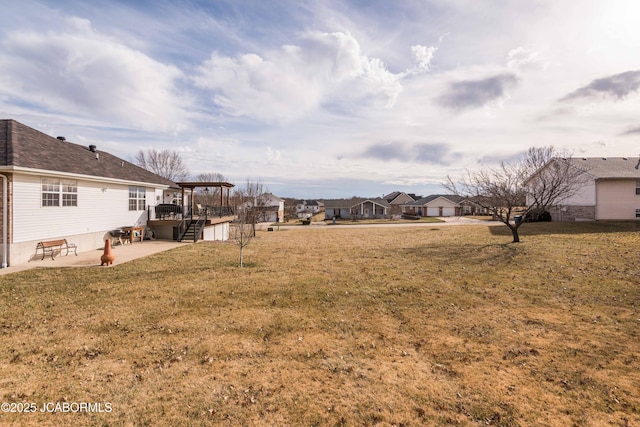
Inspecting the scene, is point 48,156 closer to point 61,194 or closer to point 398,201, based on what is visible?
point 61,194

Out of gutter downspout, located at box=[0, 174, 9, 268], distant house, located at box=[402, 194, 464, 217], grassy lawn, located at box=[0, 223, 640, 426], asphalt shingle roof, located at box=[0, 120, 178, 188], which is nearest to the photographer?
grassy lawn, located at box=[0, 223, 640, 426]

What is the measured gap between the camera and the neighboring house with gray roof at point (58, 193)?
1279 cm

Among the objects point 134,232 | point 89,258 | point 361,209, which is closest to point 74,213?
point 89,258

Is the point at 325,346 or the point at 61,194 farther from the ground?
the point at 61,194

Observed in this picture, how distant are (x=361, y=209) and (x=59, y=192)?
5910 centimetres

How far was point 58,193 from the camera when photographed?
595 inches

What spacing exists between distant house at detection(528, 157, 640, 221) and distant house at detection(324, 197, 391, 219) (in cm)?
3874

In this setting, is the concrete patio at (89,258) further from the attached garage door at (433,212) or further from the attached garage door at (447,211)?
the attached garage door at (447,211)

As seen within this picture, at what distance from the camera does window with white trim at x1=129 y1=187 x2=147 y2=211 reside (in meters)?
21.0

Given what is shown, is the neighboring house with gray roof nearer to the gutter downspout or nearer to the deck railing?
the gutter downspout

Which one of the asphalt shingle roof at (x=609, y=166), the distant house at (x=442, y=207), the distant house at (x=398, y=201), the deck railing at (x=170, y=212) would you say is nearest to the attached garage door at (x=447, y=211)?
the distant house at (x=442, y=207)

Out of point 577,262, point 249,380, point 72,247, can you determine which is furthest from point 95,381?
point 577,262

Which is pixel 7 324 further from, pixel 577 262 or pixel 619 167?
pixel 619 167

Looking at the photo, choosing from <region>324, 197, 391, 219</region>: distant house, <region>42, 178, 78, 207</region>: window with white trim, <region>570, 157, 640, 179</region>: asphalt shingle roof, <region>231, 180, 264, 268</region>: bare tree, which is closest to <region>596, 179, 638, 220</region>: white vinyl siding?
<region>570, 157, 640, 179</region>: asphalt shingle roof
